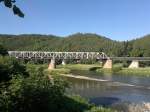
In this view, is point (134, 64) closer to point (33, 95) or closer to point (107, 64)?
point (107, 64)

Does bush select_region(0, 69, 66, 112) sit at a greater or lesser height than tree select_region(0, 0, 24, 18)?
lesser

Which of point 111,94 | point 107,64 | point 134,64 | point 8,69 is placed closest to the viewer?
point 8,69

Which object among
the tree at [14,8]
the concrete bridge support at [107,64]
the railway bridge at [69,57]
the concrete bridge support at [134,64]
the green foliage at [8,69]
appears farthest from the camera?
the concrete bridge support at [107,64]

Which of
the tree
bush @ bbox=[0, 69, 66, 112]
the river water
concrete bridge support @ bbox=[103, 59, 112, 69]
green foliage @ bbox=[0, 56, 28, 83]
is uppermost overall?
the tree

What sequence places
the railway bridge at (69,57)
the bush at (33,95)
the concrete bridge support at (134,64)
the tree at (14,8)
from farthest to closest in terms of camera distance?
1. the railway bridge at (69,57)
2. the concrete bridge support at (134,64)
3. the bush at (33,95)
4. the tree at (14,8)

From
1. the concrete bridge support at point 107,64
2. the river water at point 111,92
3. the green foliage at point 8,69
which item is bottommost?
the river water at point 111,92

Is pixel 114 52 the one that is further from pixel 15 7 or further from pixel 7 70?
pixel 15 7

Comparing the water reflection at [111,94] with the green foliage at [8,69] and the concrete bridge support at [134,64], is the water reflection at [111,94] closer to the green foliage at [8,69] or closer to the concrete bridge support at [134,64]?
the green foliage at [8,69]

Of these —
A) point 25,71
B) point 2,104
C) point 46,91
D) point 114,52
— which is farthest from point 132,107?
point 114,52

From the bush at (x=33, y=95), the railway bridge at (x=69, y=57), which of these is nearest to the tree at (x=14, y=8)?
the bush at (x=33, y=95)

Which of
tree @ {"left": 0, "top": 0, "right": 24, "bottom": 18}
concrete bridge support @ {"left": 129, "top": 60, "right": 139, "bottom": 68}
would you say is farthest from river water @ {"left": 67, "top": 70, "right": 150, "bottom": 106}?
concrete bridge support @ {"left": 129, "top": 60, "right": 139, "bottom": 68}

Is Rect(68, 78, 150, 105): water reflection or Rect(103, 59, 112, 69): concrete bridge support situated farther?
Rect(103, 59, 112, 69): concrete bridge support

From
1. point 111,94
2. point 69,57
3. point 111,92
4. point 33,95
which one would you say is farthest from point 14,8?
point 69,57

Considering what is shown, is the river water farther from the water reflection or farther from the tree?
the tree
